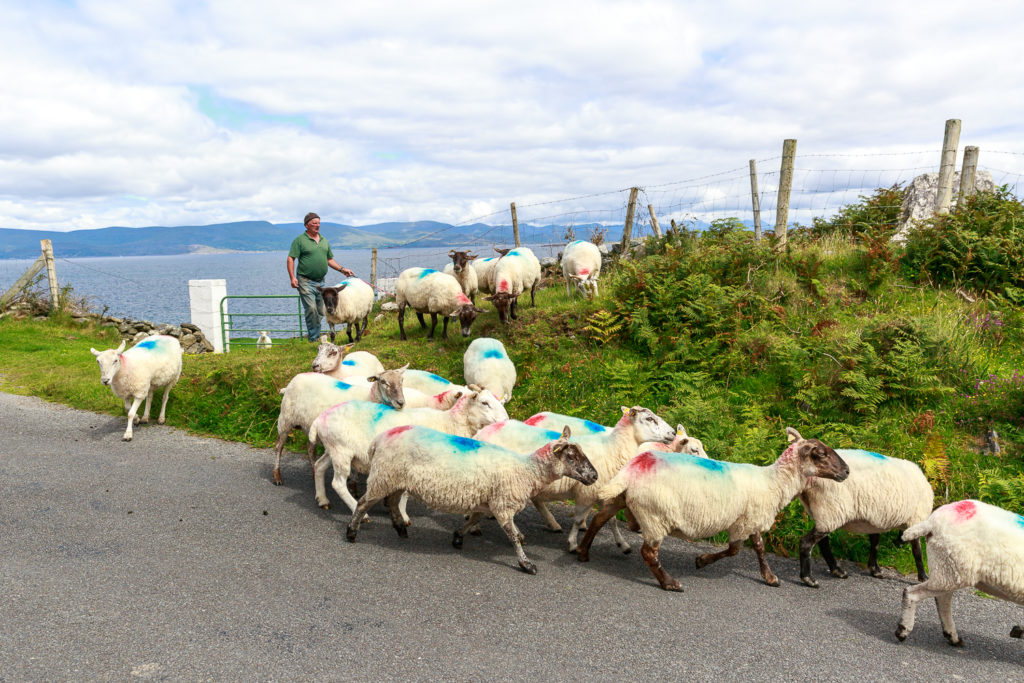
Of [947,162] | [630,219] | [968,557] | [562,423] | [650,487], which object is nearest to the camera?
[968,557]

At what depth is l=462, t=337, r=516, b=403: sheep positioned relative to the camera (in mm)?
9331

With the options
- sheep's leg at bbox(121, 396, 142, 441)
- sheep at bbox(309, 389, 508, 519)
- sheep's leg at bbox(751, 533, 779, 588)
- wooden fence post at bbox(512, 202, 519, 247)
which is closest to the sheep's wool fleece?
sheep's leg at bbox(751, 533, 779, 588)

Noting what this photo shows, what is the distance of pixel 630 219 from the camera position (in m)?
18.5

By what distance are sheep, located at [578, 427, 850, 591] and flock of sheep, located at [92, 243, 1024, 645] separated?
0.04 feet

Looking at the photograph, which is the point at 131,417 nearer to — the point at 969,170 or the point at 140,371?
the point at 140,371

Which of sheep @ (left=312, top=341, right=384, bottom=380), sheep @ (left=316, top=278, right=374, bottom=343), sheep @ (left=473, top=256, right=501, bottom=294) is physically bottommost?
sheep @ (left=312, top=341, right=384, bottom=380)

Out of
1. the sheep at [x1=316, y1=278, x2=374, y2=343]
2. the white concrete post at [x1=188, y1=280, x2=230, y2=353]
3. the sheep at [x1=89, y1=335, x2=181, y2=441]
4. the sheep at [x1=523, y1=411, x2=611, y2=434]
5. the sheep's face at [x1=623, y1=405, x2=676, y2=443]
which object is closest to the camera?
the sheep's face at [x1=623, y1=405, x2=676, y2=443]

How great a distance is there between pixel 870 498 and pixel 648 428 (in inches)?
80.8

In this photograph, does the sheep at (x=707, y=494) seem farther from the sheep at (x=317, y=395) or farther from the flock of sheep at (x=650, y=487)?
the sheep at (x=317, y=395)

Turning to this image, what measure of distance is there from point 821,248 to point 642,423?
8.25 m

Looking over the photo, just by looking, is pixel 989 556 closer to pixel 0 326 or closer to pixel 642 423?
pixel 642 423

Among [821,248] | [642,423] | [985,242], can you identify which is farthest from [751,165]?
[642,423]

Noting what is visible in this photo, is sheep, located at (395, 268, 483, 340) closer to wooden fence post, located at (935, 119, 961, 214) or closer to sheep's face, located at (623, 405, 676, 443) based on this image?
sheep's face, located at (623, 405, 676, 443)

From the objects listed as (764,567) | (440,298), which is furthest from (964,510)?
(440,298)
